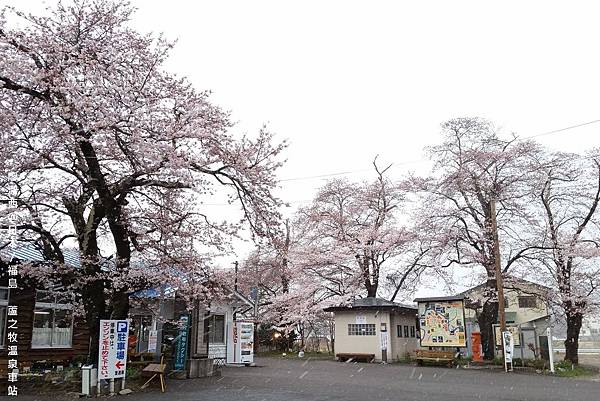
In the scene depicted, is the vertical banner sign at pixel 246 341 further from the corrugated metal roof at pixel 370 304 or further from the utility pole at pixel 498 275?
the utility pole at pixel 498 275

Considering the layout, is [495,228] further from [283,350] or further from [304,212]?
[283,350]

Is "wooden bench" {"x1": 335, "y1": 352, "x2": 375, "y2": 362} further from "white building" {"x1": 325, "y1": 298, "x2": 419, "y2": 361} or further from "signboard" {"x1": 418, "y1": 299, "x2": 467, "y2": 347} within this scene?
"signboard" {"x1": 418, "y1": 299, "x2": 467, "y2": 347}

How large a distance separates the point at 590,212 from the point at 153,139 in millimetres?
17659

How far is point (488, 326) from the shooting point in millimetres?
21078

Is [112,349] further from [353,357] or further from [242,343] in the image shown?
[353,357]

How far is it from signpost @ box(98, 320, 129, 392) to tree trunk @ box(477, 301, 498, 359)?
50.4 ft

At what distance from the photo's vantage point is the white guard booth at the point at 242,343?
62.8 feet

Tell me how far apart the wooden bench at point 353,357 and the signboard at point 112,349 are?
13153mm

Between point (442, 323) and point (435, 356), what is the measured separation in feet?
5.00

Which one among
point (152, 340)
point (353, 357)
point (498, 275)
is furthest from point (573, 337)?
point (152, 340)

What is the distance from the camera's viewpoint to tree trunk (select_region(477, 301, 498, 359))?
2077cm

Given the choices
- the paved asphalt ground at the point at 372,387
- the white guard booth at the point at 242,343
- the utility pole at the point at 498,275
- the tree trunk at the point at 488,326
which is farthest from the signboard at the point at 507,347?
the white guard booth at the point at 242,343

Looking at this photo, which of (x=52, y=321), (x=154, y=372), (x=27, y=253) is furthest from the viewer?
(x=52, y=321)

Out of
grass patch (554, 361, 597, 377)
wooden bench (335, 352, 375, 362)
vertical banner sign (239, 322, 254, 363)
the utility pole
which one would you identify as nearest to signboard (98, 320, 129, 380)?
vertical banner sign (239, 322, 254, 363)
